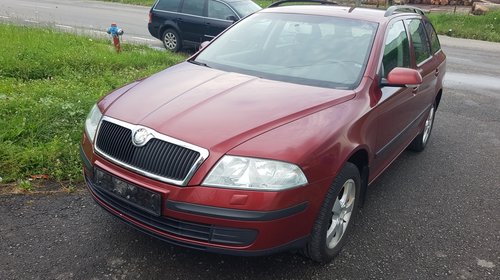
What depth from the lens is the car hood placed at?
263 centimetres

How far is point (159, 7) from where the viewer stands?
11.9m

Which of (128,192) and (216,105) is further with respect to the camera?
(216,105)

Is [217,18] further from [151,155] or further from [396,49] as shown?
[151,155]

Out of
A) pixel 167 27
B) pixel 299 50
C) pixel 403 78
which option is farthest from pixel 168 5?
pixel 403 78

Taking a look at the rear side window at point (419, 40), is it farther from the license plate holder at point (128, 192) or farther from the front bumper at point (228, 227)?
the license plate holder at point (128, 192)

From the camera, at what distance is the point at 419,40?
15.8 feet

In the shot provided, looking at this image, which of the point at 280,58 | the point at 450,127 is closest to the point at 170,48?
the point at 450,127

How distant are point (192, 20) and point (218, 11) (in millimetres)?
723

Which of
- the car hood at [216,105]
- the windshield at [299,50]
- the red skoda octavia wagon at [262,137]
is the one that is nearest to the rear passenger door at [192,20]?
the windshield at [299,50]

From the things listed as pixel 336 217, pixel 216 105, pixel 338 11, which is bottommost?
pixel 336 217

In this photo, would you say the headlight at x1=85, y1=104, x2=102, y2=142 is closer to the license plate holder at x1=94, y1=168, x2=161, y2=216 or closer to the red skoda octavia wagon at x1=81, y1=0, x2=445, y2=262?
the red skoda octavia wagon at x1=81, y1=0, x2=445, y2=262

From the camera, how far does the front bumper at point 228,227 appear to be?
8.02 feet

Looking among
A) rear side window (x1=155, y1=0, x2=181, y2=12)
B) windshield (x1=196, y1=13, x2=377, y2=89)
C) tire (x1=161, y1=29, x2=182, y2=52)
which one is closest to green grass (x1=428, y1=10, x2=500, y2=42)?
rear side window (x1=155, y1=0, x2=181, y2=12)

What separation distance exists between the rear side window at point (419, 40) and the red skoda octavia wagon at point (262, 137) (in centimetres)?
52
